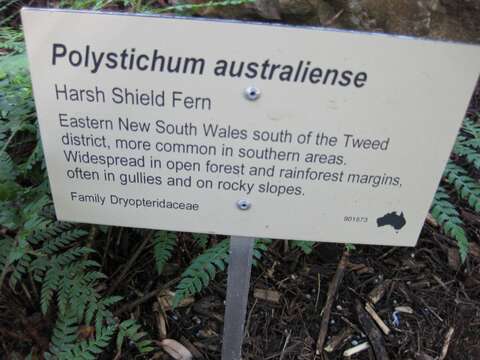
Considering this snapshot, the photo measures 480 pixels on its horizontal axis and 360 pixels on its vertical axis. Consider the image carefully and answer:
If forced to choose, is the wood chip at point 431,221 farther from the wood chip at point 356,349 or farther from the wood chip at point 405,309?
the wood chip at point 356,349

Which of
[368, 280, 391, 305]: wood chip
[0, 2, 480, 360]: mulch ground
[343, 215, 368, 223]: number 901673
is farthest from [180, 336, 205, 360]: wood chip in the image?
[343, 215, 368, 223]: number 901673

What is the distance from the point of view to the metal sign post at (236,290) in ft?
5.08

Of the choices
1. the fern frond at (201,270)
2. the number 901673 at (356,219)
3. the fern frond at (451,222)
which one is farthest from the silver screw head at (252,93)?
the fern frond at (451,222)

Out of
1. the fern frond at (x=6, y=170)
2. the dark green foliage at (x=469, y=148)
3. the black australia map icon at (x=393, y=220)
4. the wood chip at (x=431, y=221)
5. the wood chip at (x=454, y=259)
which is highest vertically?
the black australia map icon at (x=393, y=220)

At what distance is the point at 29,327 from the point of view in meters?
1.90

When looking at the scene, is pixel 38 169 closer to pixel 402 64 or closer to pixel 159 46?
pixel 159 46

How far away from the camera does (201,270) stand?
1910mm

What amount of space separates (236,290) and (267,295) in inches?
29.4

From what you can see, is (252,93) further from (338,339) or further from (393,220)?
(338,339)

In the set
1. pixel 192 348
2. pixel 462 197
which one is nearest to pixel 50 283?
pixel 192 348

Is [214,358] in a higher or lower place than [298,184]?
lower

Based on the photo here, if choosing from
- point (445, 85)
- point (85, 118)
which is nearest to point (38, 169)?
point (85, 118)

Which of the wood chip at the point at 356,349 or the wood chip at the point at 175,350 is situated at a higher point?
the wood chip at the point at 175,350

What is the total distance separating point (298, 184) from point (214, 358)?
1181 millimetres
